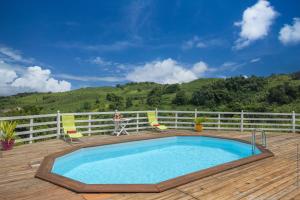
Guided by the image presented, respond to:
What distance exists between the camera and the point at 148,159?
7.74 m

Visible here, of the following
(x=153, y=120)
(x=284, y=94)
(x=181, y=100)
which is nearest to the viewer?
(x=153, y=120)

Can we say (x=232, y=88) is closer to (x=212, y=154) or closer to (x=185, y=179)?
(x=212, y=154)

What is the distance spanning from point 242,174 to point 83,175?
359 cm

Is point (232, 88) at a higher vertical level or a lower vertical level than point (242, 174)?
higher

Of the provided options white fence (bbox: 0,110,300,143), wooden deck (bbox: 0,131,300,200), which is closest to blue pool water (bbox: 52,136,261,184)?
wooden deck (bbox: 0,131,300,200)

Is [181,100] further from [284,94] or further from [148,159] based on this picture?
[148,159]

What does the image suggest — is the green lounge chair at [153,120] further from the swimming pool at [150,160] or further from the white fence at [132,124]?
the swimming pool at [150,160]

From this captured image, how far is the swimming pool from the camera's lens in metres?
5.93

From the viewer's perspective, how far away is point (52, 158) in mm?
6250

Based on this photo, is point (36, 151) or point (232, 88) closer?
point (36, 151)

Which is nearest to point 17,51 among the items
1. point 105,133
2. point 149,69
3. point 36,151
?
point 149,69

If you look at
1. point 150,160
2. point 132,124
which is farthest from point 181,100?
point 150,160

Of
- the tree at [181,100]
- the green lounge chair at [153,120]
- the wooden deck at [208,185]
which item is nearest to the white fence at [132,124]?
the green lounge chair at [153,120]

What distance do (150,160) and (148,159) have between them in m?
0.14
